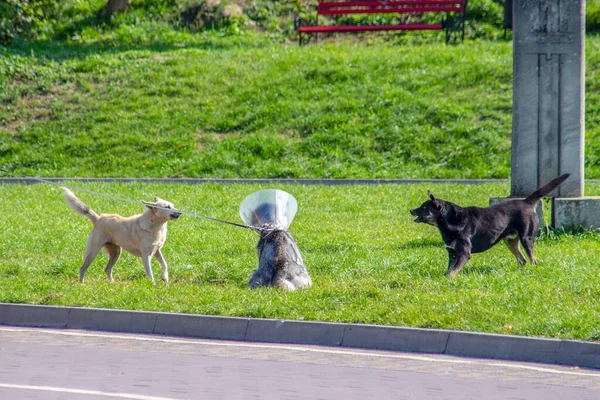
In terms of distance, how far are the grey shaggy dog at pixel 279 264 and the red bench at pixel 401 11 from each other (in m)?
16.7

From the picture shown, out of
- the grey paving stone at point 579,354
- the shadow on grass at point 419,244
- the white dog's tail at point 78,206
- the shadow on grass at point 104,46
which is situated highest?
the shadow on grass at point 104,46

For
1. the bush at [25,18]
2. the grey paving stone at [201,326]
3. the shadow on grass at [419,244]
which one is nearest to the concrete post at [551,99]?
the shadow on grass at [419,244]

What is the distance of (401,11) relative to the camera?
26734mm

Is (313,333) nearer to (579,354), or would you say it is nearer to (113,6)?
(579,354)

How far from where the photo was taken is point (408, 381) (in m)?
6.96

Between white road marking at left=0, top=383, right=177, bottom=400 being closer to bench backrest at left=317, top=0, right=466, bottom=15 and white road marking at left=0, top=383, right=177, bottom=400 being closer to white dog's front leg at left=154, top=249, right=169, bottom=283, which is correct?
white dog's front leg at left=154, top=249, right=169, bottom=283

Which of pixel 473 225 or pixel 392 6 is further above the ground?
pixel 392 6

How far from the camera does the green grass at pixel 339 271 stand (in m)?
8.70

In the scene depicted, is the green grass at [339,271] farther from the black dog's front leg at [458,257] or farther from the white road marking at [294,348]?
the white road marking at [294,348]

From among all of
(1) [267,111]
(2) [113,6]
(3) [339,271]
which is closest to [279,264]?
(3) [339,271]

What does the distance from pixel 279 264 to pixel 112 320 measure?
1.77 metres

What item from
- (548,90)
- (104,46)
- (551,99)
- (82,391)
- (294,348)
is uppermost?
(104,46)

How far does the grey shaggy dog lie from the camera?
10.0 m

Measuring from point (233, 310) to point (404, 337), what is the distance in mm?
1638
